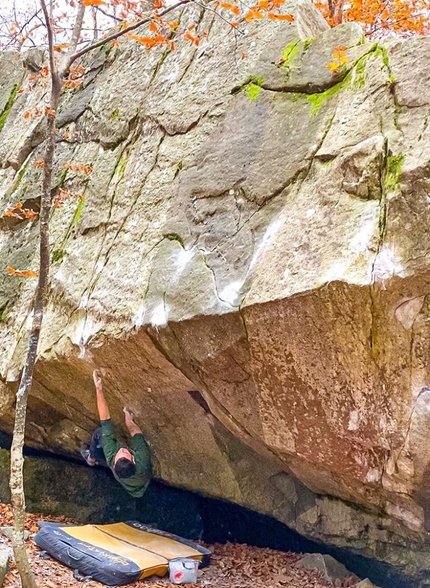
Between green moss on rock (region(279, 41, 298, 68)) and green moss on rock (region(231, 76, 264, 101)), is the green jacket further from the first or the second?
green moss on rock (region(279, 41, 298, 68))

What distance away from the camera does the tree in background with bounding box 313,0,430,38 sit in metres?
11.2

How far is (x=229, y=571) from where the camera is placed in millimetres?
6590

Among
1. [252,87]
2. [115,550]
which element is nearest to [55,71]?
[252,87]

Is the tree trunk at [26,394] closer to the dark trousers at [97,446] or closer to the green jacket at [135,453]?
the green jacket at [135,453]

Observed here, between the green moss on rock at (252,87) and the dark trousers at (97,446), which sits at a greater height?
the green moss on rock at (252,87)

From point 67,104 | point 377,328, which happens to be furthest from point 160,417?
point 67,104

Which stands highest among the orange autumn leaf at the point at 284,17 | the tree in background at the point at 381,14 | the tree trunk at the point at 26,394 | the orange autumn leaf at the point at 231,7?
the tree in background at the point at 381,14

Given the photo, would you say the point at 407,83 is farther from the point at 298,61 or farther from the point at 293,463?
the point at 293,463

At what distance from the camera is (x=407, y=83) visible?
4.60 metres

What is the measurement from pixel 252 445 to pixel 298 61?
12.5 ft

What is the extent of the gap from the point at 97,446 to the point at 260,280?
3.50 meters

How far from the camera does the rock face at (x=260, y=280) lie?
4375 mm

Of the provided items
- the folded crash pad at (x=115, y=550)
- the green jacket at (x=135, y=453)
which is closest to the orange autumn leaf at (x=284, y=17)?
the green jacket at (x=135, y=453)

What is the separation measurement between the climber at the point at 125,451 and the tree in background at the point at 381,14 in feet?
27.6
